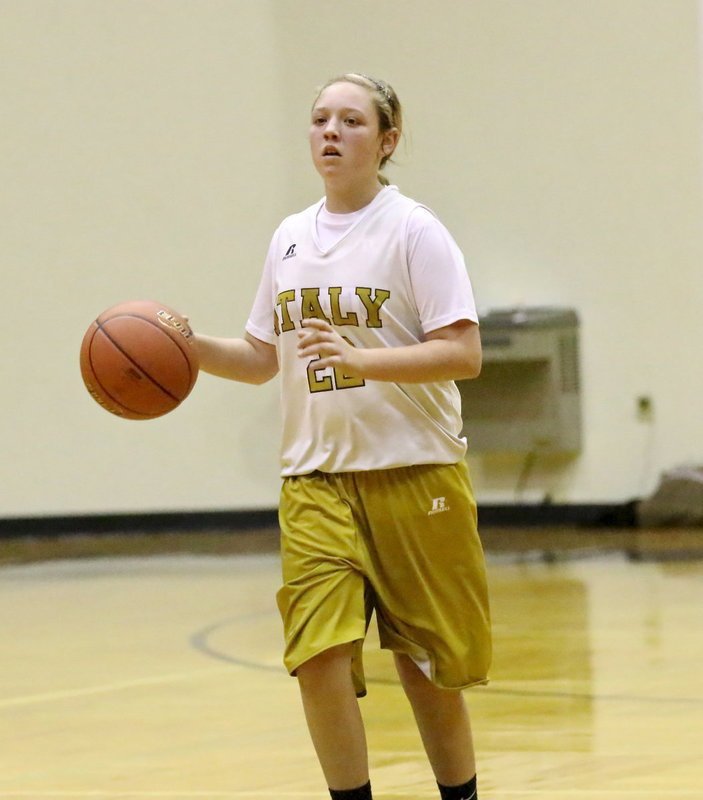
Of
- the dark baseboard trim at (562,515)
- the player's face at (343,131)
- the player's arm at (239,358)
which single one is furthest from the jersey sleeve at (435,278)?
the dark baseboard trim at (562,515)

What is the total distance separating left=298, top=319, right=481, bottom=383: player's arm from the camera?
244cm

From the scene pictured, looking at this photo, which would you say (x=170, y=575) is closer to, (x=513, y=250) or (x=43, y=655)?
(x=43, y=655)

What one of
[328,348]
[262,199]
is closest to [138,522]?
[262,199]

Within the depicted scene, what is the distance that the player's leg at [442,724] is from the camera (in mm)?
2740

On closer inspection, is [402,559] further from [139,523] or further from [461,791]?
[139,523]

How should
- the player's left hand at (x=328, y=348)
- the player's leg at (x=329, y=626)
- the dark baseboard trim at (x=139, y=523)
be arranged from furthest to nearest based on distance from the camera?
the dark baseboard trim at (x=139, y=523)
the player's leg at (x=329, y=626)
the player's left hand at (x=328, y=348)

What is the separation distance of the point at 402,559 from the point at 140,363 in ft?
2.19

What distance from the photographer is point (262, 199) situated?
8.47m

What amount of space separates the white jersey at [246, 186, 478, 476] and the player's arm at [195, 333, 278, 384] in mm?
198

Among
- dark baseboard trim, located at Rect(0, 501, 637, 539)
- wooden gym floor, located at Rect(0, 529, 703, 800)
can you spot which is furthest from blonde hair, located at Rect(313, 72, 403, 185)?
dark baseboard trim, located at Rect(0, 501, 637, 539)

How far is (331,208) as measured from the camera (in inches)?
109

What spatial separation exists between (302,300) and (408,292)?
0.22 m

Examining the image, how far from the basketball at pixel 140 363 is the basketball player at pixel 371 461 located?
21 centimetres

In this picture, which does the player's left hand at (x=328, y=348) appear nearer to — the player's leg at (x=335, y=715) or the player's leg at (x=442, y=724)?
the player's leg at (x=335, y=715)
